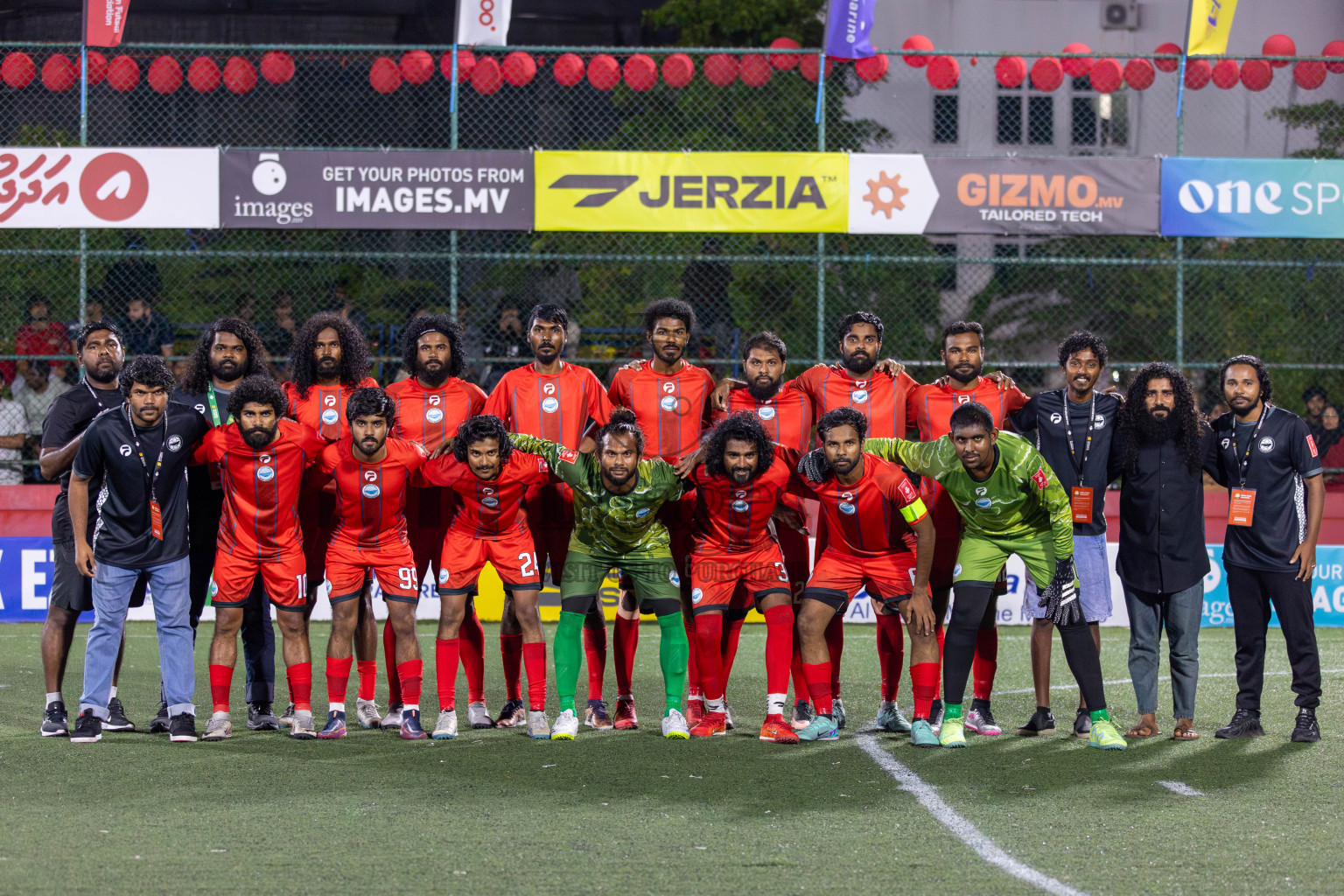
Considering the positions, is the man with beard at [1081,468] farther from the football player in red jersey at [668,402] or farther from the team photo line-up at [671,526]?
the football player in red jersey at [668,402]

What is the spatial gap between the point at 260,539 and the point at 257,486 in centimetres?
28

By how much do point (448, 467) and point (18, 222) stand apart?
7.39m

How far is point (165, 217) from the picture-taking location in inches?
502

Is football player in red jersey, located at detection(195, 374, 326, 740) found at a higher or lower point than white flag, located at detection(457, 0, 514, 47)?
lower

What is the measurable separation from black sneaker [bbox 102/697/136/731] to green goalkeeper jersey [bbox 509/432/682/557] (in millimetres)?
2483

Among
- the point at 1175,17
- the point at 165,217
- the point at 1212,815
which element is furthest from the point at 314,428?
the point at 1175,17

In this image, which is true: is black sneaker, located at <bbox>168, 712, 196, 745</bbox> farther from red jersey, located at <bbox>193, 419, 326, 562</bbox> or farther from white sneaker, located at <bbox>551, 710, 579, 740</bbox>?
white sneaker, located at <bbox>551, 710, 579, 740</bbox>

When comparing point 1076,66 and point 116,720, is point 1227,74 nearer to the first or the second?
point 1076,66

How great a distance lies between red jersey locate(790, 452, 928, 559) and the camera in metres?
7.08

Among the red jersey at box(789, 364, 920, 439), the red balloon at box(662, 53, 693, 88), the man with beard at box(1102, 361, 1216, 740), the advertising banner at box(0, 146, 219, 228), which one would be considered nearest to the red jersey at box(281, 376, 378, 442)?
the red jersey at box(789, 364, 920, 439)

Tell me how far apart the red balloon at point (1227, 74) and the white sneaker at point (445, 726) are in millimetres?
10950

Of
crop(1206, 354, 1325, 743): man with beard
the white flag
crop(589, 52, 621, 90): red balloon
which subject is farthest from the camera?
crop(589, 52, 621, 90): red balloon

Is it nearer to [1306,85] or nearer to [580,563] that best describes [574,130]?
[1306,85]

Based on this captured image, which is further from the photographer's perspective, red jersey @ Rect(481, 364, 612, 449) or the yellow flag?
the yellow flag
